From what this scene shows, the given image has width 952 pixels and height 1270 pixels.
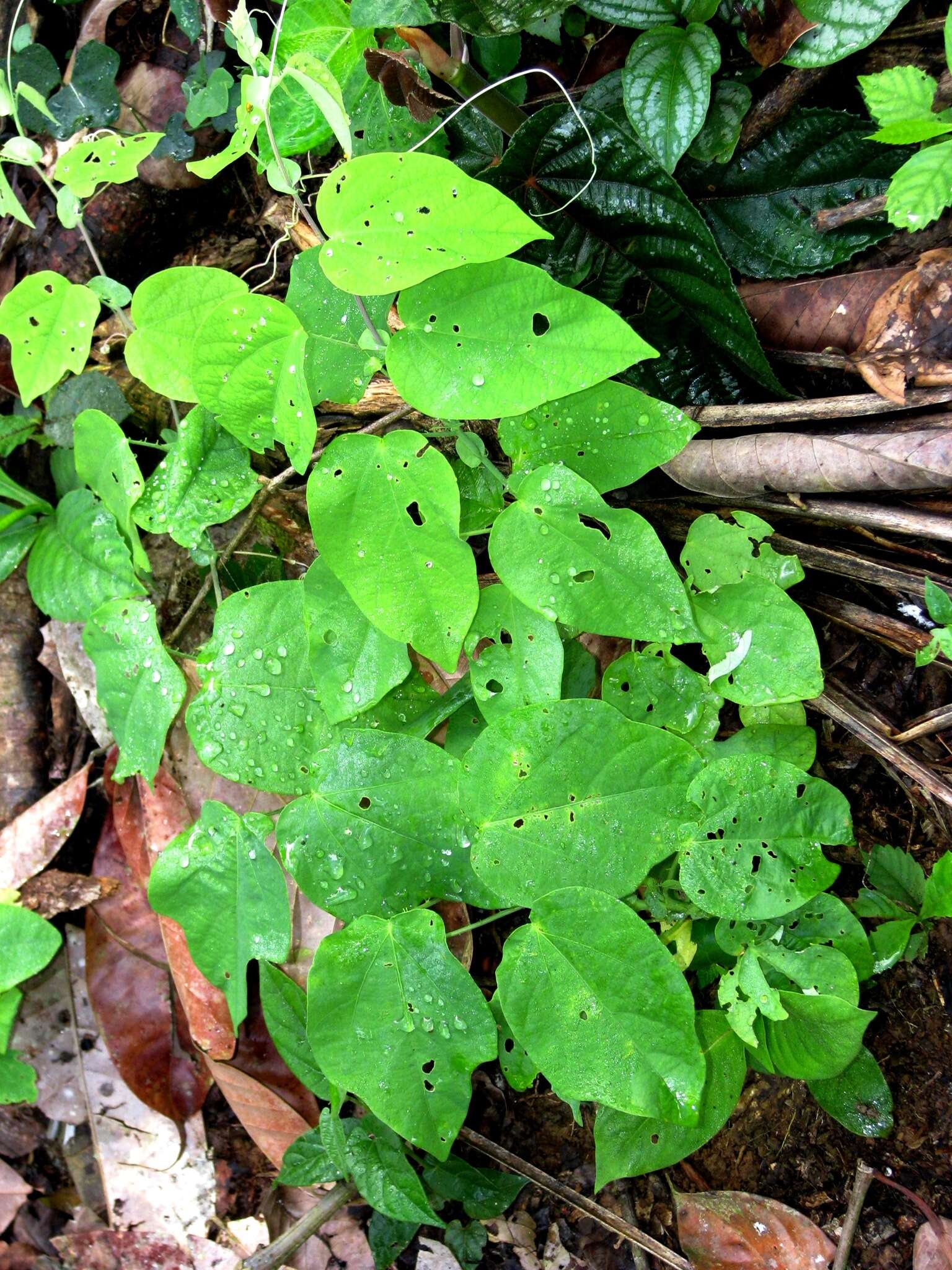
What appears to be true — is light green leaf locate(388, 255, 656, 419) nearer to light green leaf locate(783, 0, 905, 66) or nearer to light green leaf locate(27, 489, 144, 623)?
light green leaf locate(783, 0, 905, 66)

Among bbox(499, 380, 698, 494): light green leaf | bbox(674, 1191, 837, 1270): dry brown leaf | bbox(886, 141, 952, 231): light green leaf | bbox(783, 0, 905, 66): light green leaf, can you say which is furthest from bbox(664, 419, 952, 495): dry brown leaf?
bbox(674, 1191, 837, 1270): dry brown leaf

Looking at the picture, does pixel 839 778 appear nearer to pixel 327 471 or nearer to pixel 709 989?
pixel 709 989

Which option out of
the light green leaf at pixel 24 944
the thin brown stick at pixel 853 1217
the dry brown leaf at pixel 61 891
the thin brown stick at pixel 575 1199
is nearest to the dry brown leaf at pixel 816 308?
the thin brown stick at pixel 853 1217

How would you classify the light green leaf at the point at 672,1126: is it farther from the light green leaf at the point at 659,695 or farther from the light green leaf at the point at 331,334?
the light green leaf at the point at 331,334

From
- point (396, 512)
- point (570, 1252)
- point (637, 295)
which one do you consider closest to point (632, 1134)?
point (570, 1252)

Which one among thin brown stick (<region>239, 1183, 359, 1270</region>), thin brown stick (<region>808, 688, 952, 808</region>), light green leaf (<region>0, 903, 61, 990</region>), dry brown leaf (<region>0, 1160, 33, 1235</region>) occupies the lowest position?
dry brown leaf (<region>0, 1160, 33, 1235</region>)

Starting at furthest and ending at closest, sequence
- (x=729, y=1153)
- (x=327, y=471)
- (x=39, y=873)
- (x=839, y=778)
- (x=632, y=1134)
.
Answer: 1. (x=39, y=873)
2. (x=729, y=1153)
3. (x=839, y=778)
4. (x=632, y=1134)
5. (x=327, y=471)
